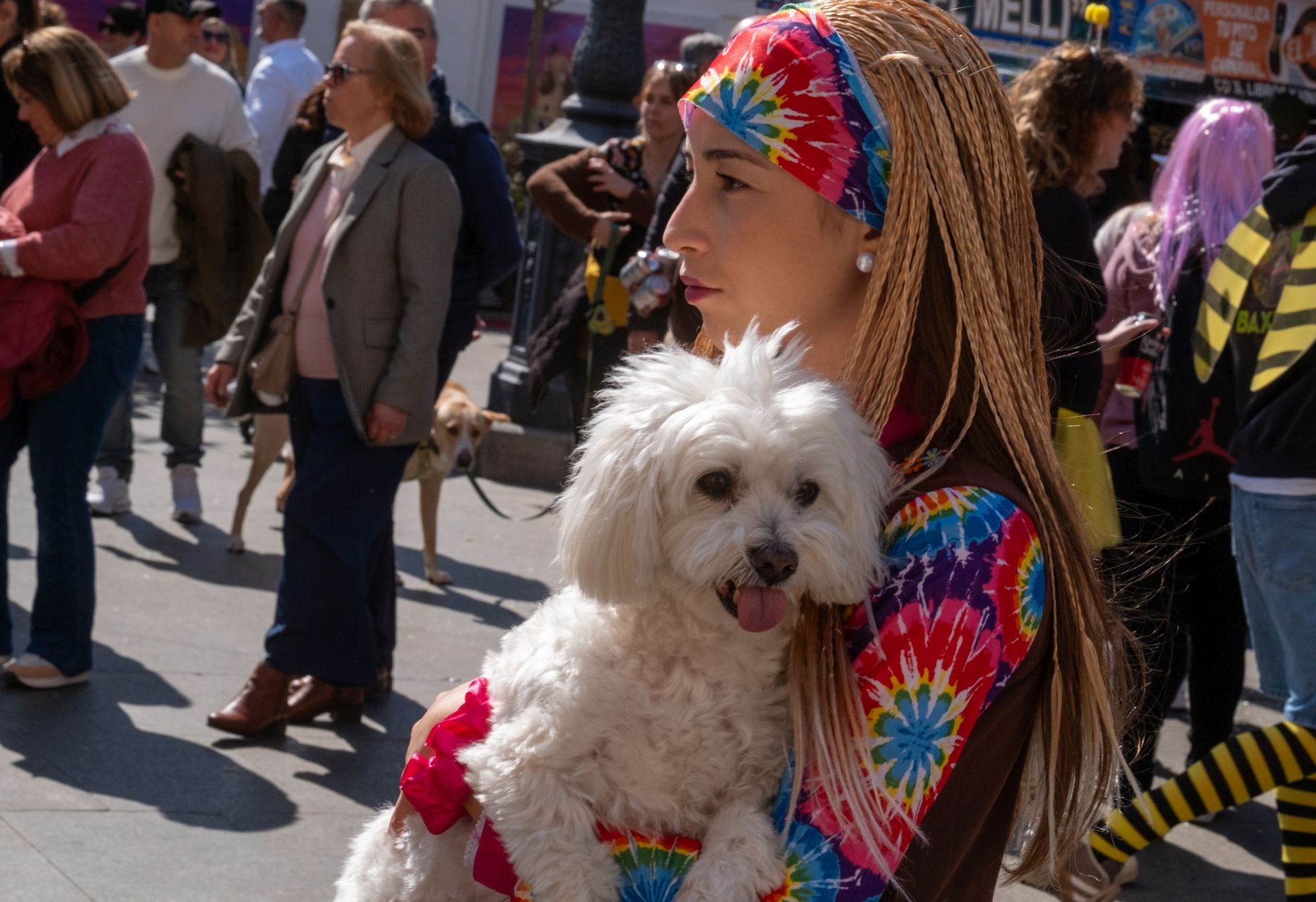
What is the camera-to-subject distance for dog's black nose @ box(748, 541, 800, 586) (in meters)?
1.67

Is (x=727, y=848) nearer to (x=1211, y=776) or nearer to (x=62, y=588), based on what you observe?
(x=1211, y=776)

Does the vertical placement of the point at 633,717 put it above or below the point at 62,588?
above

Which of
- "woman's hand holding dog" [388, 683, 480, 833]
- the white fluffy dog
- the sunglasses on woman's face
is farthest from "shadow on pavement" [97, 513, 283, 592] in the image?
the white fluffy dog

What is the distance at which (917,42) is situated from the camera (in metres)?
1.79

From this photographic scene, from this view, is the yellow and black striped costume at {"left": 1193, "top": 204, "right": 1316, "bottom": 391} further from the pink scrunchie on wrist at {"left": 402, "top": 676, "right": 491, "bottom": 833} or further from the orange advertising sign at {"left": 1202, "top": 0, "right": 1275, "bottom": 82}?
the orange advertising sign at {"left": 1202, "top": 0, "right": 1275, "bottom": 82}

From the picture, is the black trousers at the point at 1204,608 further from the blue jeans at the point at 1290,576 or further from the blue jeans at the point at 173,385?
the blue jeans at the point at 173,385

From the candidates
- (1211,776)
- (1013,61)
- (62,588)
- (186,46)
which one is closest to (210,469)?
(186,46)

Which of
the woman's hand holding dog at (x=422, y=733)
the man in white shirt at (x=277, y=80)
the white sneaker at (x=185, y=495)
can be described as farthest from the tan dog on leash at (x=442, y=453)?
the woman's hand holding dog at (x=422, y=733)

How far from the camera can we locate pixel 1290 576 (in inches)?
165

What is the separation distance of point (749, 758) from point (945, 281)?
1.90 feet

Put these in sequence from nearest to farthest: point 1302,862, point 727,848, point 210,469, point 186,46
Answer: point 727,848 < point 1302,862 < point 186,46 < point 210,469

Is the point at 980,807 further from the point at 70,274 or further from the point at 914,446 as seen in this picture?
the point at 70,274

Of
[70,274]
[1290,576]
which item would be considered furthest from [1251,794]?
[70,274]

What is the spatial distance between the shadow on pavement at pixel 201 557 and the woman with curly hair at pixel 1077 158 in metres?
3.81
